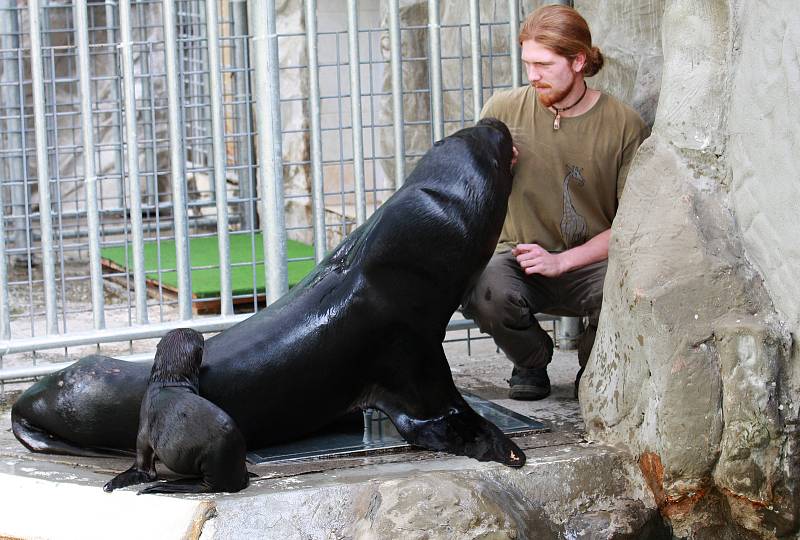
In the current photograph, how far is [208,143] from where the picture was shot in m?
9.52

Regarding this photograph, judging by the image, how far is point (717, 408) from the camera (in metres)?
3.63

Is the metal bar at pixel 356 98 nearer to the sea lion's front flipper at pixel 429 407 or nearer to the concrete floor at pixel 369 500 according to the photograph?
the sea lion's front flipper at pixel 429 407

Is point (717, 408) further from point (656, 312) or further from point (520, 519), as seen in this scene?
point (520, 519)

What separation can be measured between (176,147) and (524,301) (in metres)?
1.70

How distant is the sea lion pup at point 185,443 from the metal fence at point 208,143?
1.58m

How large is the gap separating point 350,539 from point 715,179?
1.68 m

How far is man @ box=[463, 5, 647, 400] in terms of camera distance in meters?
4.56

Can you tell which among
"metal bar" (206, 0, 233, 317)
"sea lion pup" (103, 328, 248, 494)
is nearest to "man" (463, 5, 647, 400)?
"metal bar" (206, 0, 233, 317)

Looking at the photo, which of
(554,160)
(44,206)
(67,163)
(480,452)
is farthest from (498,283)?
(67,163)

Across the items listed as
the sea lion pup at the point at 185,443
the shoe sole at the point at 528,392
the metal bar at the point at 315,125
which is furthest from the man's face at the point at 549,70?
the sea lion pup at the point at 185,443

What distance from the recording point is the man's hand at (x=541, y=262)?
455 cm

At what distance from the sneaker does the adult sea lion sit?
688 mm

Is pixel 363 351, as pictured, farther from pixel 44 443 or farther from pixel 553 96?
pixel 553 96

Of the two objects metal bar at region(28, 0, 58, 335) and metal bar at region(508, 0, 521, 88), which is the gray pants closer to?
metal bar at region(508, 0, 521, 88)
